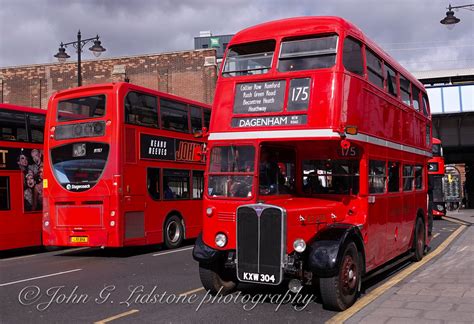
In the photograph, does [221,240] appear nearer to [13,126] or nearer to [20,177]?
[20,177]

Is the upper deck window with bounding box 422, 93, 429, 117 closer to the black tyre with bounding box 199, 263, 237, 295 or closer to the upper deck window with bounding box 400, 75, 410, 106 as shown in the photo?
the upper deck window with bounding box 400, 75, 410, 106

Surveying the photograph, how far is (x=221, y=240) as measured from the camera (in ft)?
22.5

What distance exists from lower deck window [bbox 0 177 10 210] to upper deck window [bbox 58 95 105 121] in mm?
2085

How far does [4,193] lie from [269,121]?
8.57 m

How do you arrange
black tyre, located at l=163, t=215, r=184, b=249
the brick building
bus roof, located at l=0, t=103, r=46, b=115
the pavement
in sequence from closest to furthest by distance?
the pavement < bus roof, located at l=0, t=103, r=46, b=115 < black tyre, located at l=163, t=215, r=184, b=249 < the brick building

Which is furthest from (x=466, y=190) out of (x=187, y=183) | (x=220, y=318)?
(x=220, y=318)

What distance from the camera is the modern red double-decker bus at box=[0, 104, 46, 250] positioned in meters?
12.7

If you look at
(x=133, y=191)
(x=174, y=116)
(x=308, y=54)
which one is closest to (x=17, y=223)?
(x=133, y=191)

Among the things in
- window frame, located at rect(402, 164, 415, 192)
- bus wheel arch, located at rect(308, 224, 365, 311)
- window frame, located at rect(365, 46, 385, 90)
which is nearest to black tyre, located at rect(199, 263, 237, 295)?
bus wheel arch, located at rect(308, 224, 365, 311)

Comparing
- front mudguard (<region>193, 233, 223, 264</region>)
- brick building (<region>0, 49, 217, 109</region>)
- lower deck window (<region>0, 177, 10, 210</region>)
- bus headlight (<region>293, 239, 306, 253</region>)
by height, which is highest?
brick building (<region>0, 49, 217, 109</region>)

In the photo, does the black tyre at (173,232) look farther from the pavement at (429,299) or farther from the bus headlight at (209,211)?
the pavement at (429,299)

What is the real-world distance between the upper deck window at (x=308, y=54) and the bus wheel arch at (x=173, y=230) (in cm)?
754

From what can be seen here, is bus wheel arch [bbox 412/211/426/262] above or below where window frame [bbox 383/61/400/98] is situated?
below

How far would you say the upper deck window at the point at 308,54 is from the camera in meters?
7.07
